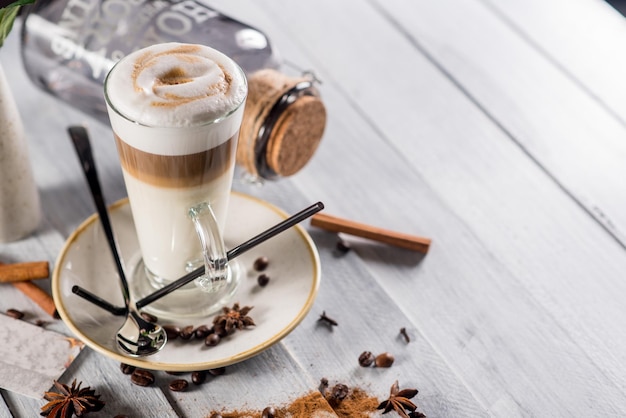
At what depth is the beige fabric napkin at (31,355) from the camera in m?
1.06

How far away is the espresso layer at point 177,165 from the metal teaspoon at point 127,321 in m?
0.20

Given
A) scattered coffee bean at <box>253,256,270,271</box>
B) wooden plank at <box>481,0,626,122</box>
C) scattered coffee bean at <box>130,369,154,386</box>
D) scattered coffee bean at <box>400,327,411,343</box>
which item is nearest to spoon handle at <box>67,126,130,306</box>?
scattered coffee bean at <box>130,369,154,386</box>

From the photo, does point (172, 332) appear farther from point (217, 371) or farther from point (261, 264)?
point (261, 264)

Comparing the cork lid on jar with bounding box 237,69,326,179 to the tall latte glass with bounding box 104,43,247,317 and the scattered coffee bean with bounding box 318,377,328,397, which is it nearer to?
the tall latte glass with bounding box 104,43,247,317

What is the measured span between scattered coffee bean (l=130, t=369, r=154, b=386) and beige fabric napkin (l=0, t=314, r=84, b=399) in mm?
101

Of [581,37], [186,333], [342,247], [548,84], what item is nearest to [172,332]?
[186,333]

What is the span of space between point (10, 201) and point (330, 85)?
2.31ft

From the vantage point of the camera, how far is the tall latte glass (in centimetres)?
90

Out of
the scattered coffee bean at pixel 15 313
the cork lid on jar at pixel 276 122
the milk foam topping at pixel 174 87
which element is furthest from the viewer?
the cork lid on jar at pixel 276 122

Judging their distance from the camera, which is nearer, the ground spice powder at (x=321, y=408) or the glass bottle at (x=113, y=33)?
the ground spice powder at (x=321, y=408)

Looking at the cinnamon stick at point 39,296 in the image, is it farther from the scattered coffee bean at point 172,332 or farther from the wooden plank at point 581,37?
the wooden plank at point 581,37

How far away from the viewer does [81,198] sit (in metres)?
1.34

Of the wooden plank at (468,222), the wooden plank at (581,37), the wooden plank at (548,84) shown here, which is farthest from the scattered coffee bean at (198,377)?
the wooden plank at (581,37)

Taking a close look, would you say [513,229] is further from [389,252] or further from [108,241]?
[108,241]
